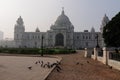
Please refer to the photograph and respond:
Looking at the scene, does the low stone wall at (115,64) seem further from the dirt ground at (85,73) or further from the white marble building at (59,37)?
the white marble building at (59,37)

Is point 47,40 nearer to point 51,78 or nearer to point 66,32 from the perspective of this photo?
point 66,32

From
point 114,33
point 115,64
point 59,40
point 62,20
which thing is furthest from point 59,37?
point 115,64

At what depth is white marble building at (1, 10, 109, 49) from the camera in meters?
119

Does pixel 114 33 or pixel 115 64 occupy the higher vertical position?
pixel 114 33

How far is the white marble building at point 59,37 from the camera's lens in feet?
390

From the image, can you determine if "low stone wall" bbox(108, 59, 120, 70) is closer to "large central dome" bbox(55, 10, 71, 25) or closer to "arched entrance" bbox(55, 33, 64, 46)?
"arched entrance" bbox(55, 33, 64, 46)

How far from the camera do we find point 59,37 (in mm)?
119688

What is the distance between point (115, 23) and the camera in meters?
48.9

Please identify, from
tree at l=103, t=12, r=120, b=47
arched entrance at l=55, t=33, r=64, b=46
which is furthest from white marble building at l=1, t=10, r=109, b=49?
tree at l=103, t=12, r=120, b=47

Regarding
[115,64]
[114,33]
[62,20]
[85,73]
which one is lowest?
[85,73]

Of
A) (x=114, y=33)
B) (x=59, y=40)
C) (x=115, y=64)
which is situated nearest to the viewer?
(x=115, y=64)

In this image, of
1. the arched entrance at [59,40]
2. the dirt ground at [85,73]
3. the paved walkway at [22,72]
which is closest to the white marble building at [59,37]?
the arched entrance at [59,40]

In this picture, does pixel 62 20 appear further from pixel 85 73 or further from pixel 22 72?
pixel 22 72

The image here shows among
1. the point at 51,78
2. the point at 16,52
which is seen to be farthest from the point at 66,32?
the point at 51,78
